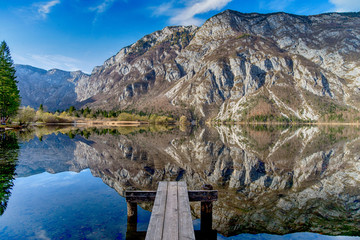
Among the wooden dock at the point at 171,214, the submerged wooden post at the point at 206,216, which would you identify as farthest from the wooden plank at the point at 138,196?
the submerged wooden post at the point at 206,216

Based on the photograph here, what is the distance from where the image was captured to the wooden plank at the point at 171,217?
591 cm

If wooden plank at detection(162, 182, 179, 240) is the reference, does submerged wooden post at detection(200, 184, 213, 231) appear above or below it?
below

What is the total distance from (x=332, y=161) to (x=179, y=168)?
19492mm

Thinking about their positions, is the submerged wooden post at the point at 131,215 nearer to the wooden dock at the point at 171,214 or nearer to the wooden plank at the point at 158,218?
the wooden dock at the point at 171,214

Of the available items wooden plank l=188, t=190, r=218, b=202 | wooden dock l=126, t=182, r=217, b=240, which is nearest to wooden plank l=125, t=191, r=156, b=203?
wooden dock l=126, t=182, r=217, b=240

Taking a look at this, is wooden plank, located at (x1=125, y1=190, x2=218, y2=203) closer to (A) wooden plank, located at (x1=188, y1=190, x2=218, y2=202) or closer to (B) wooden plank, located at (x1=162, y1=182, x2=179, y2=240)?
(A) wooden plank, located at (x1=188, y1=190, x2=218, y2=202)

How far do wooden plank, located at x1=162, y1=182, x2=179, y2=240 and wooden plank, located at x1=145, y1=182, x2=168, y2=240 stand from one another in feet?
0.45

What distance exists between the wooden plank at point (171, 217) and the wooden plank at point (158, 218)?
14cm

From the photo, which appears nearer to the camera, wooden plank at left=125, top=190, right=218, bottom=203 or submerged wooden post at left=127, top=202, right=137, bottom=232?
wooden plank at left=125, top=190, right=218, bottom=203

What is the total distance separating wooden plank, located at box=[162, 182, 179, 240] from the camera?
5914 mm

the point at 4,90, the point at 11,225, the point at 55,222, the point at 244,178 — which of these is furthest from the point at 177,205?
the point at 4,90

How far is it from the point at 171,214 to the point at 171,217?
24cm

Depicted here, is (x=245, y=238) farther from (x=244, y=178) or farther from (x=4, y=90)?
(x=4, y=90)

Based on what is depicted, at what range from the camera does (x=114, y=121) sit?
15975cm
